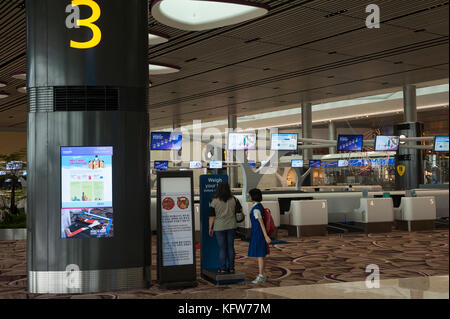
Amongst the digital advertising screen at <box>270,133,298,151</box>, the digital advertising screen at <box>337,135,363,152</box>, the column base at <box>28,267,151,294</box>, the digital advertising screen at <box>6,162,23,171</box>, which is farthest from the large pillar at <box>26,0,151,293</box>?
the digital advertising screen at <box>337,135,363,152</box>

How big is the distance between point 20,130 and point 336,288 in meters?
33.2

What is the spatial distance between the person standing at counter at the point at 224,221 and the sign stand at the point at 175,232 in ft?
1.03

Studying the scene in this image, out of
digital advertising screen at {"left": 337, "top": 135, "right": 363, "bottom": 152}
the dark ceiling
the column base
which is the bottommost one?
the column base

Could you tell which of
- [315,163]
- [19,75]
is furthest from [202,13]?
[315,163]

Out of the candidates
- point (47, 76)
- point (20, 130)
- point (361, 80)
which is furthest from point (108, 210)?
point (20, 130)

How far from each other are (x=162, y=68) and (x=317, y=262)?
10124 millimetres

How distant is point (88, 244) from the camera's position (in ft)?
22.8

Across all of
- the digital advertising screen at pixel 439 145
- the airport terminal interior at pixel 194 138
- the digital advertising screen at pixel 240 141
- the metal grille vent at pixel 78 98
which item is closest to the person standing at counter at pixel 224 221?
the airport terminal interior at pixel 194 138

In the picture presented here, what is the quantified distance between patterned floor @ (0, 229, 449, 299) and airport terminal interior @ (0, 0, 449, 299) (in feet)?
0.16

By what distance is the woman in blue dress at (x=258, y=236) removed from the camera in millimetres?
7273

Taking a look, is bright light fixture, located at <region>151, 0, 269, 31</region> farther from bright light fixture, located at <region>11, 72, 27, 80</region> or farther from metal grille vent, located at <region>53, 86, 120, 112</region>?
bright light fixture, located at <region>11, 72, 27, 80</region>

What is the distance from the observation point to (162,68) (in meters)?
17.5

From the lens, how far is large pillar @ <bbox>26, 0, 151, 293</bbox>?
22.7 feet

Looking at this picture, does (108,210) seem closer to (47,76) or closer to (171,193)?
(171,193)
